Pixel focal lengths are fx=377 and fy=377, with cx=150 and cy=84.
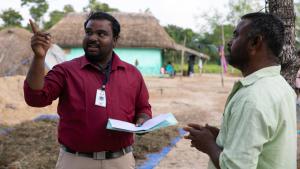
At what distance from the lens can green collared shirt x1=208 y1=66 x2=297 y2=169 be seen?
139 centimetres

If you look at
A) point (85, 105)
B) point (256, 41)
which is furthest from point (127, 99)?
point (256, 41)

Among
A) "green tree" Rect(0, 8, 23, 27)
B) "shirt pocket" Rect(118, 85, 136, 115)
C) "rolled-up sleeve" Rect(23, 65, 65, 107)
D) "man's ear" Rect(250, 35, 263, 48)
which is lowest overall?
"shirt pocket" Rect(118, 85, 136, 115)

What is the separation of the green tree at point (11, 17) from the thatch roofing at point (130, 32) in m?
8.49

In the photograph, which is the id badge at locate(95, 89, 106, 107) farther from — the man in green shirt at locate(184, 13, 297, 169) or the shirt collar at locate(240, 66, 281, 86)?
the shirt collar at locate(240, 66, 281, 86)

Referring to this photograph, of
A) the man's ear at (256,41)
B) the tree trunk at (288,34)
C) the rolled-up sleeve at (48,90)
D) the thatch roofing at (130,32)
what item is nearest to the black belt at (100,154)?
the rolled-up sleeve at (48,90)

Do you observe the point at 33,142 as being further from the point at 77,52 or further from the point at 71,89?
the point at 77,52

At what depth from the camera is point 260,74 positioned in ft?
5.04

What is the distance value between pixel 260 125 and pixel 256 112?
0.05 metres

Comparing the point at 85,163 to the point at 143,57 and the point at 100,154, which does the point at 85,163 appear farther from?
the point at 143,57

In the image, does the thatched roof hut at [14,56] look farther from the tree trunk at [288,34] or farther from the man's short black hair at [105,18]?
the tree trunk at [288,34]

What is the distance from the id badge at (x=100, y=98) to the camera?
2.44 metres

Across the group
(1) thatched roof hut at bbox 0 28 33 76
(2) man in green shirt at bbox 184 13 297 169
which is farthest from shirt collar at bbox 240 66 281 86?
(1) thatched roof hut at bbox 0 28 33 76

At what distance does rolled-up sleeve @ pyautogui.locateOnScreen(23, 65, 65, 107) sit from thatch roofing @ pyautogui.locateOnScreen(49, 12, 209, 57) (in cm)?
2291

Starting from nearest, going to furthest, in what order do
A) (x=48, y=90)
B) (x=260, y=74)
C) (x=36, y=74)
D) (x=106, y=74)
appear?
1. (x=260, y=74)
2. (x=36, y=74)
3. (x=48, y=90)
4. (x=106, y=74)
